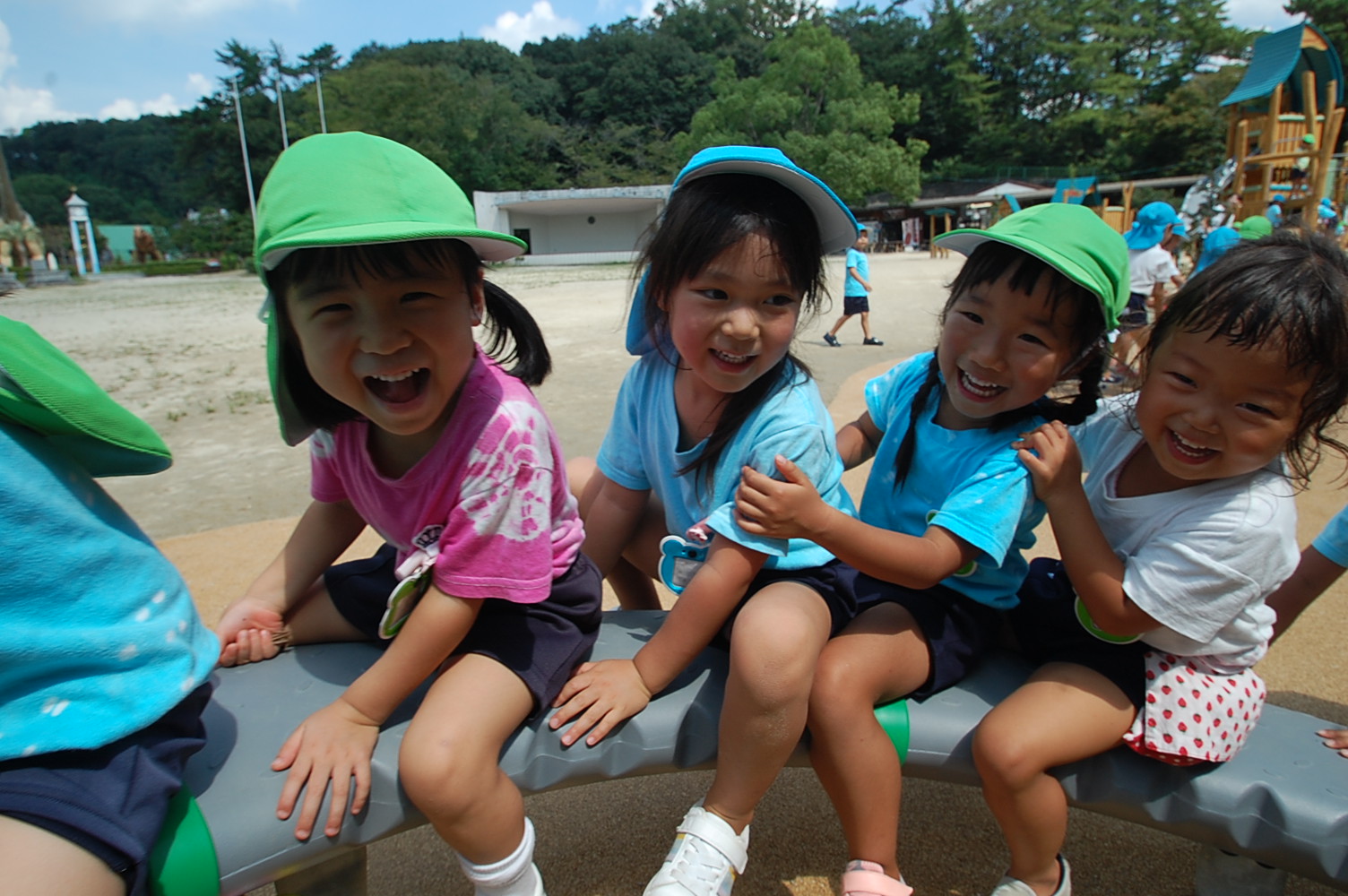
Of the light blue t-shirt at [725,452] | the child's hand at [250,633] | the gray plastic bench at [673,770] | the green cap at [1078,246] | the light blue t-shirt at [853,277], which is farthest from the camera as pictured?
the light blue t-shirt at [853,277]

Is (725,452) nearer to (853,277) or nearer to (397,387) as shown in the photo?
(397,387)

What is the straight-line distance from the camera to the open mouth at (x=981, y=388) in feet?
4.74

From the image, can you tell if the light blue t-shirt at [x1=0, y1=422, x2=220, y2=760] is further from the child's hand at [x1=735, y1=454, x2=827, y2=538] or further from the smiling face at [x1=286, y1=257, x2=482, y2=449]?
the child's hand at [x1=735, y1=454, x2=827, y2=538]

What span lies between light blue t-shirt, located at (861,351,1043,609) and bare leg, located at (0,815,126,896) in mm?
1281

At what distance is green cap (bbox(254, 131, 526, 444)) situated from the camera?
1.11m

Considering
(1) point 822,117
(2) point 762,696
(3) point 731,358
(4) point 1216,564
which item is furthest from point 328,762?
(1) point 822,117

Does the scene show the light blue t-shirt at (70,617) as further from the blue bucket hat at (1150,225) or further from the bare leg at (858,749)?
the blue bucket hat at (1150,225)

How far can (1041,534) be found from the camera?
3287 mm

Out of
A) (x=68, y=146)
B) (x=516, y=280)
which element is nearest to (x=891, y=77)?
(x=516, y=280)

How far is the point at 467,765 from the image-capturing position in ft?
3.95

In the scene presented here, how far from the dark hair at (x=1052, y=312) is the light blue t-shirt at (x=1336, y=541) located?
701 mm

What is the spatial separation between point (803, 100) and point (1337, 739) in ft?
129

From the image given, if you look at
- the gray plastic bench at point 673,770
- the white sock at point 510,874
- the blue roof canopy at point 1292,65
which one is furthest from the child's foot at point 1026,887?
the blue roof canopy at point 1292,65

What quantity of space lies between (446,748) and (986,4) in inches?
2103
